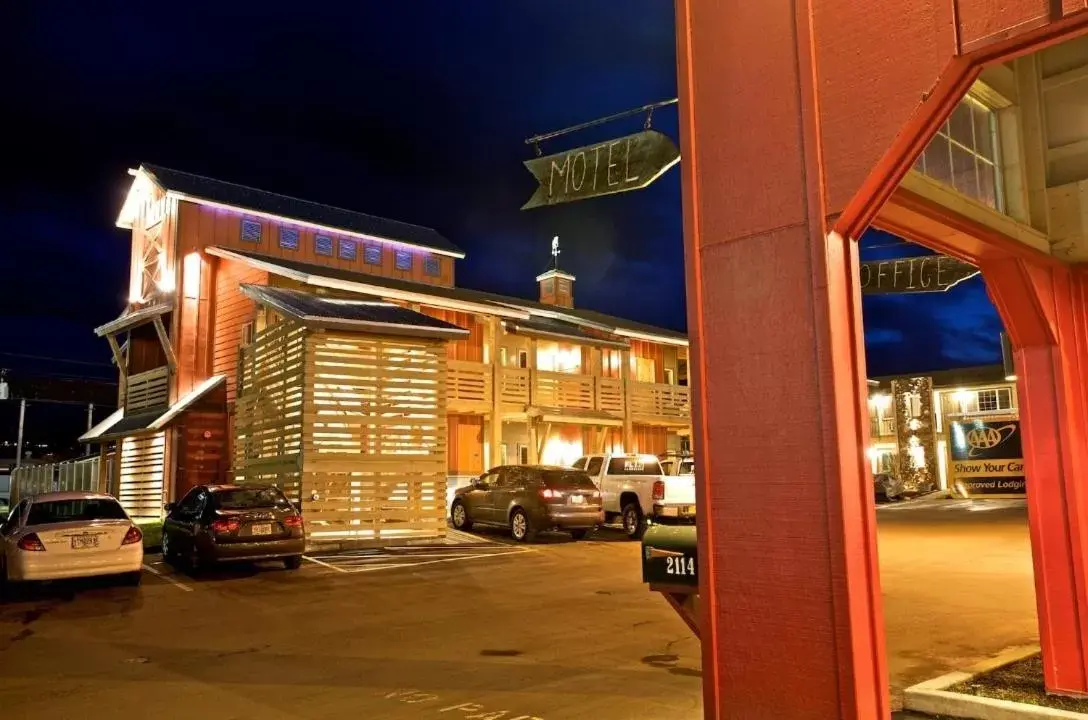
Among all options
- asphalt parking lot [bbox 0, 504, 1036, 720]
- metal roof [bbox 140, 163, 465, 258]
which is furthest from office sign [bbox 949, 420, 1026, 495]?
metal roof [bbox 140, 163, 465, 258]

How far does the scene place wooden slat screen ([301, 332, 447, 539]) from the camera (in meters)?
17.5

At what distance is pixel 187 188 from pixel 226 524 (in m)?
15.4

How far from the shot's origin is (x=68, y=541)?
12.1 meters

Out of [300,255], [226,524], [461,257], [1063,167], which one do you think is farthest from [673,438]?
[1063,167]

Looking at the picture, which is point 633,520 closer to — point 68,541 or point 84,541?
point 84,541

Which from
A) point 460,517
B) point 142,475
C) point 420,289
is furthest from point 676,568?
point 142,475

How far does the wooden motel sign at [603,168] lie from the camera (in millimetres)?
6133

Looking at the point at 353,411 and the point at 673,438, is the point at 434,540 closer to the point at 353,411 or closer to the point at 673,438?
the point at 353,411

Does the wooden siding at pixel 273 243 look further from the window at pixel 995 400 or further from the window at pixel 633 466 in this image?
the window at pixel 995 400

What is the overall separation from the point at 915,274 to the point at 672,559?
6480 millimetres

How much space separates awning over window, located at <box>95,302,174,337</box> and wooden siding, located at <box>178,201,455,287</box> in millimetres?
1749

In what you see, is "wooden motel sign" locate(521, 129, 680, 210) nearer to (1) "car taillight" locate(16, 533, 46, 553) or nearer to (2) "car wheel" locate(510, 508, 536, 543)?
(1) "car taillight" locate(16, 533, 46, 553)

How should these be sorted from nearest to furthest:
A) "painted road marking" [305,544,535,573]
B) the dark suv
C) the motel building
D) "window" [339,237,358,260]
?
"painted road marking" [305,544,535,573]
the motel building
the dark suv
"window" [339,237,358,260]

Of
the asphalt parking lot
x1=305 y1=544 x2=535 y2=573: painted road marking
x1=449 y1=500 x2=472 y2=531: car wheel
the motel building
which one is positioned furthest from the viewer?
x1=449 y1=500 x2=472 y2=531: car wheel
